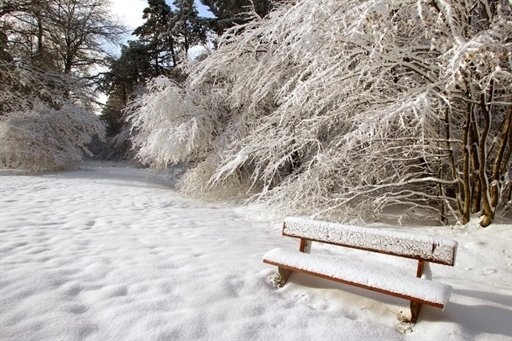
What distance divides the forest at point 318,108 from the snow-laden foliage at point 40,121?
0.18 ft

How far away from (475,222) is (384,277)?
3.22 meters

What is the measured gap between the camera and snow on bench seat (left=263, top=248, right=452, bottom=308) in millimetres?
2385

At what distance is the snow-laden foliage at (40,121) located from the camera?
1248 cm

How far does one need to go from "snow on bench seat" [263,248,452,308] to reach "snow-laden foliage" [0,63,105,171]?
12.7 metres

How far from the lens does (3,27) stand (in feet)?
44.7

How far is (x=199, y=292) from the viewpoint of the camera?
9.62 ft

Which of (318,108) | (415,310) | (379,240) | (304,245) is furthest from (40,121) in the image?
(415,310)

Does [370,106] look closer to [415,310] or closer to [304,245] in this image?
[304,245]

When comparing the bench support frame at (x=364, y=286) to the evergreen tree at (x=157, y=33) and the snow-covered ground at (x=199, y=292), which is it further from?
the evergreen tree at (x=157, y=33)

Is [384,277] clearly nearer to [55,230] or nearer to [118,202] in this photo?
[55,230]

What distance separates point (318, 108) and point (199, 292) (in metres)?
4.09

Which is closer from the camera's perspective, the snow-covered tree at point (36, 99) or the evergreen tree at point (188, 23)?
the snow-covered tree at point (36, 99)

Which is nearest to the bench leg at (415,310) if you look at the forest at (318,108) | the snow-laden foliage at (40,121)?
the forest at (318,108)

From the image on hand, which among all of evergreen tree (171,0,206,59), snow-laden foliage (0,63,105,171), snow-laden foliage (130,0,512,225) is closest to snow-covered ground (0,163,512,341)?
snow-laden foliage (130,0,512,225)
